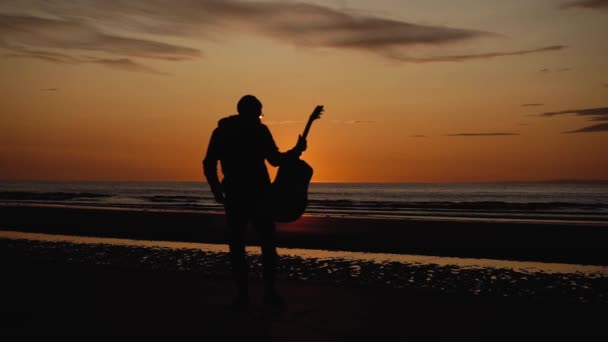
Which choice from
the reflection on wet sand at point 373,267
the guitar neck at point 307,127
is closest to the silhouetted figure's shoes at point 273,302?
the guitar neck at point 307,127

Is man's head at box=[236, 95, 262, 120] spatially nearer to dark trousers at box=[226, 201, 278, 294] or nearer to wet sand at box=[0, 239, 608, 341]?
dark trousers at box=[226, 201, 278, 294]

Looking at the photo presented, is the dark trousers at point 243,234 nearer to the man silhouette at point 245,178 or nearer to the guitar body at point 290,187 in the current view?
the man silhouette at point 245,178

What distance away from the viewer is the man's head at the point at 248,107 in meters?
5.79

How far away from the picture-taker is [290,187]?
235 inches

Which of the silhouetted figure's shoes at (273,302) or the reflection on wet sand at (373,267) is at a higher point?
the silhouetted figure's shoes at (273,302)

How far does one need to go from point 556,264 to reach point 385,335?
7.04 metres

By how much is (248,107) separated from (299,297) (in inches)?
83.4

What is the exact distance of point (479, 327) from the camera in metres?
4.82

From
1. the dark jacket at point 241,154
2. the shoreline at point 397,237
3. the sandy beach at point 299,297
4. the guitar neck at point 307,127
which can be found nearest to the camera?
the sandy beach at point 299,297

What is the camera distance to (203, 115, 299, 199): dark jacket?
5.70 meters

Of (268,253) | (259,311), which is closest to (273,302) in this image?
(259,311)

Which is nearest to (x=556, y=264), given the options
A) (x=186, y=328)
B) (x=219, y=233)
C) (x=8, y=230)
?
(x=186, y=328)

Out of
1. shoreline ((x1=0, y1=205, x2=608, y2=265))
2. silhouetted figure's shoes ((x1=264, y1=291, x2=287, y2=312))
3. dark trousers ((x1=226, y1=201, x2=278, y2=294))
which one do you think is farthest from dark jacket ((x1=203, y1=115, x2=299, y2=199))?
shoreline ((x1=0, y1=205, x2=608, y2=265))

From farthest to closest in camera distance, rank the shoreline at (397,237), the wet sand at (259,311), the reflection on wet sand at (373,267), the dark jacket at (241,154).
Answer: the shoreline at (397,237) < the reflection on wet sand at (373,267) < the dark jacket at (241,154) < the wet sand at (259,311)
